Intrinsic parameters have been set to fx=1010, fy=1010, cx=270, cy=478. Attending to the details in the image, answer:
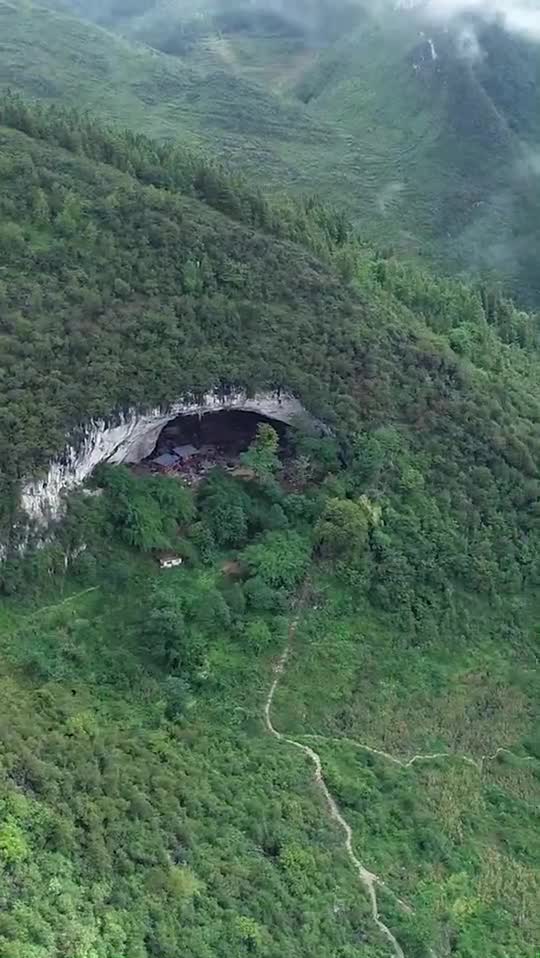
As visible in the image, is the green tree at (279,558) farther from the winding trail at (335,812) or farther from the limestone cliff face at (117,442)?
the limestone cliff face at (117,442)

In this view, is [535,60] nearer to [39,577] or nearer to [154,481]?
[154,481]

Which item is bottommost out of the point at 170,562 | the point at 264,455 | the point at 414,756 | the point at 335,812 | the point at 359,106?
the point at 359,106

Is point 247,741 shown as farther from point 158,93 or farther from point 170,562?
point 158,93

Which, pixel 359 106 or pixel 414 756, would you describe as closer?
pixel 414 756

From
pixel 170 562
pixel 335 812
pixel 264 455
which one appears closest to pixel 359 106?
pixel 264 455

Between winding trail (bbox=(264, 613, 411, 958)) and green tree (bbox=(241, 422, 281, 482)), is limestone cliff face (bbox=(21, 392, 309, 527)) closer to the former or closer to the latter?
green tree (bbox=(241, 422, 281, 482))

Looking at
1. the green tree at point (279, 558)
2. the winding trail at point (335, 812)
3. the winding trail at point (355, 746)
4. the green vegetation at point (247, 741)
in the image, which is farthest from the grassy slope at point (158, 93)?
the winding trail at point (335, 812)

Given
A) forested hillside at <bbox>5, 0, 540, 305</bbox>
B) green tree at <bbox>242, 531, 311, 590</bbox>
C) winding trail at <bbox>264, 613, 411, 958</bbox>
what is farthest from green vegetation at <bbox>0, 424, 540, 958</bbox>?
forested hillside at <bbox>5, 0, 540, 305</bbox>
